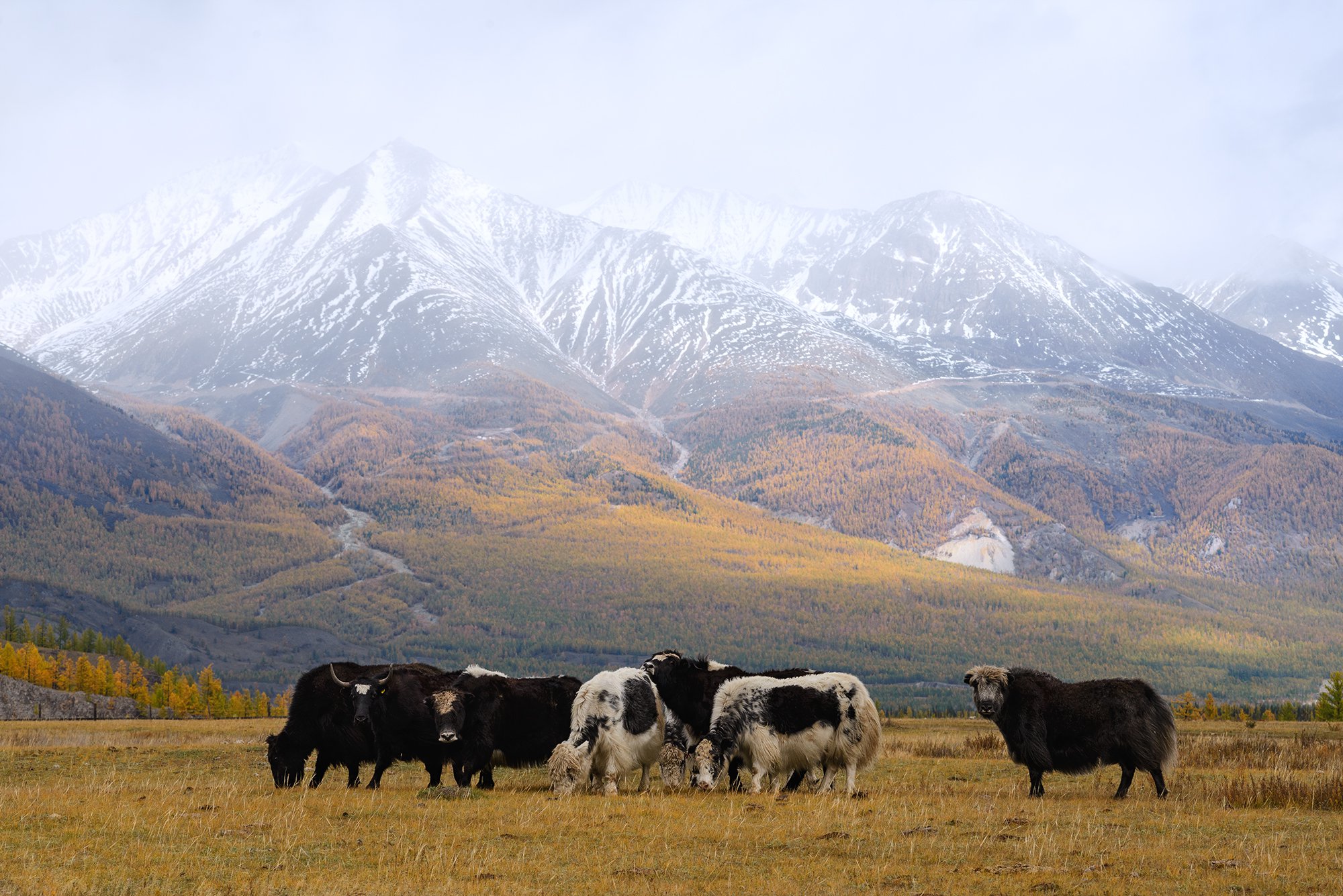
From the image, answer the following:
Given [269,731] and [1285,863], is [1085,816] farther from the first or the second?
[269,731]

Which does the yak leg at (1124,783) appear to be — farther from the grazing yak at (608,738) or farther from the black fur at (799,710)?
the grazing yak at (608,738)

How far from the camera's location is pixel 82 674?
347 ft

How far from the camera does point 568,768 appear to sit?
2155 cm

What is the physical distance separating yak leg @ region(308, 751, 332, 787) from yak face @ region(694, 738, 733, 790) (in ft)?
27.6

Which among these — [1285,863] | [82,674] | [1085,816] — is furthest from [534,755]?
[82,674]

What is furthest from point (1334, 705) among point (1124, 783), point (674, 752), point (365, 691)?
point (365, 691)

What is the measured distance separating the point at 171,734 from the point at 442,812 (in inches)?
1429

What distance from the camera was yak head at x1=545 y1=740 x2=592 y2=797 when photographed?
21.4m

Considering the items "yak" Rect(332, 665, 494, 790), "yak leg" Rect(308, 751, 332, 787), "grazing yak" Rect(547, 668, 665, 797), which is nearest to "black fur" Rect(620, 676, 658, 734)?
"grazing yak" Rect(547, 668, 665, 797)

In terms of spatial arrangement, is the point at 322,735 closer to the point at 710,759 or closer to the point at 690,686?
the point at 690,686

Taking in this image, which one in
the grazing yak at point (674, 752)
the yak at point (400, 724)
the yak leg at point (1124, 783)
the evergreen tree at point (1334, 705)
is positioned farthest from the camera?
the evergreen tree at point (1334, 705)

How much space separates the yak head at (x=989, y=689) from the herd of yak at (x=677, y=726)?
0.10ft

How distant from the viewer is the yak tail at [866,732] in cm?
2238

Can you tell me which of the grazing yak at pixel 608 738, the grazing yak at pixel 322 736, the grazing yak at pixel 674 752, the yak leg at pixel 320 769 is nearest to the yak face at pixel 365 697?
the grazing yak at pixel 322 736
